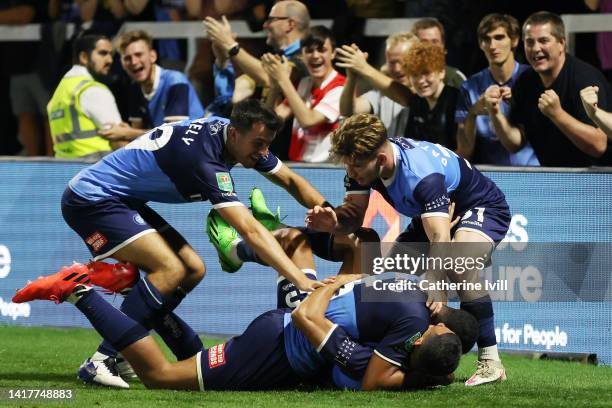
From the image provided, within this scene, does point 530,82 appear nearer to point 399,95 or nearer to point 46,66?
point 399,95

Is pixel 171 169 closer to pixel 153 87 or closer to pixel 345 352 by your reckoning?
pixel 345 352

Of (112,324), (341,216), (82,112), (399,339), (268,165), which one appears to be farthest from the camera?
(82,112)

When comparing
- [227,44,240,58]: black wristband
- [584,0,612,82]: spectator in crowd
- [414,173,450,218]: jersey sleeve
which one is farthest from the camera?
[227,44,240,58]: black wristband

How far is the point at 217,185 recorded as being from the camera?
799 cm

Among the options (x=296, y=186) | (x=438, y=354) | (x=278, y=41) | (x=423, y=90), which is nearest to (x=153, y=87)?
(x=278, y=41)

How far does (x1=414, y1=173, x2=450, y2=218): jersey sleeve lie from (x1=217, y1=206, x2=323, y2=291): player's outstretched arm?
2.62 feet

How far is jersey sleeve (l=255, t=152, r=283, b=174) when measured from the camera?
8719 mm

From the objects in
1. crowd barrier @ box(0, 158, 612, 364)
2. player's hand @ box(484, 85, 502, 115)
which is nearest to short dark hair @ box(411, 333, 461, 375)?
crowd barrier @ box(0, 158, 612, 364)

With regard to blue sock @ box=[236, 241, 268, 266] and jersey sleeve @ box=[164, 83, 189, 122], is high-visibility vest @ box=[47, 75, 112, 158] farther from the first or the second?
blue sock @ box=[236, 241, 268, 266]

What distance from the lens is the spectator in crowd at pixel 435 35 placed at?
36.2 ft

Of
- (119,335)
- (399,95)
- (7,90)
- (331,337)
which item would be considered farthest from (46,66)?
(331,337)

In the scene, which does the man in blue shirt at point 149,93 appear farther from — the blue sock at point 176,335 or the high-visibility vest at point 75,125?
the blue sock at point 176,335

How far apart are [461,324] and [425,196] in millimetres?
796

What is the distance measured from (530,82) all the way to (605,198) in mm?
1180
